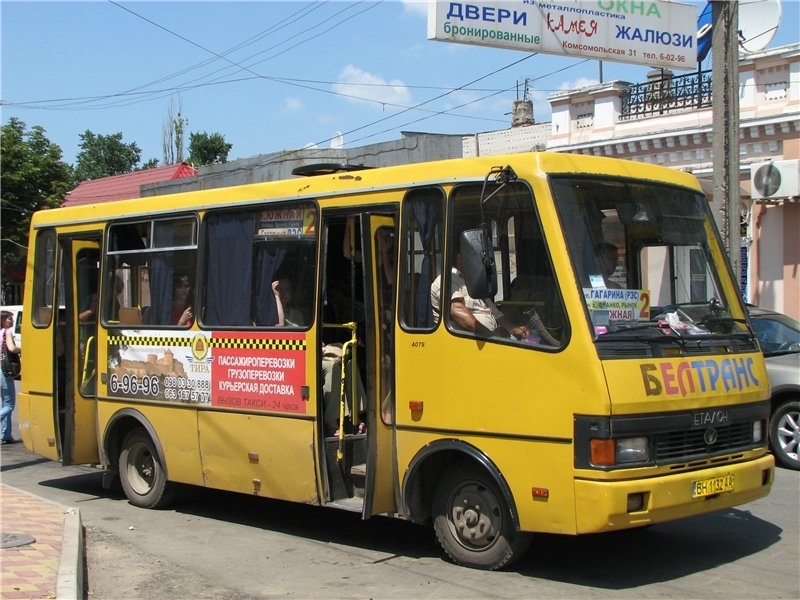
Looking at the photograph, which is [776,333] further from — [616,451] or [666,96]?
[666,96]

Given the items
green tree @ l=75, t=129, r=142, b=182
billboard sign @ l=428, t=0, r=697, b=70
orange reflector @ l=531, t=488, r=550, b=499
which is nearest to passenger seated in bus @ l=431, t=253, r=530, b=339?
orange reflector @ l=531, t=488, r=550, b=499

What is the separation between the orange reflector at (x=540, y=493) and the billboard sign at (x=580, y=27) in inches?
415

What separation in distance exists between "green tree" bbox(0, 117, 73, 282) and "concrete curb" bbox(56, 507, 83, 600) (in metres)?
27.5

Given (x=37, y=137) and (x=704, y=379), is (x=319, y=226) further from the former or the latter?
(x=37, y=137)

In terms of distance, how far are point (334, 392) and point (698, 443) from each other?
2844mm

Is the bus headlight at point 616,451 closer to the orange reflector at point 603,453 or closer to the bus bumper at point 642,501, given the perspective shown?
the orange reflector at point 603,453

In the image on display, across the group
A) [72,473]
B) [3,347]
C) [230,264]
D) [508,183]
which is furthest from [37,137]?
[508,183]

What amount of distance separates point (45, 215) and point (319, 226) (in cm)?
445

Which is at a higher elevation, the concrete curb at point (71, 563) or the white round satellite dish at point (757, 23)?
the white round satellite dish at point (757, 23)

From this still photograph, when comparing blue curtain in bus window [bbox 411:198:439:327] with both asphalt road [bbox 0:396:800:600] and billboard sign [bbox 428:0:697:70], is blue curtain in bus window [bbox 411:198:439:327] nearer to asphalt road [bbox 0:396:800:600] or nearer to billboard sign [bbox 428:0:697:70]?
asphalt road [bbox 0:396:800:600]

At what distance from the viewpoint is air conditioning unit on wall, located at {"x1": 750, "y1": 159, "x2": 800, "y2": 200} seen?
663 inches

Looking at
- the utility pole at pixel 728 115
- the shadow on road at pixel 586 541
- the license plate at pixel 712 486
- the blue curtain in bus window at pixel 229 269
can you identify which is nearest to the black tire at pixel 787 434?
the shadow on road at pixel 586 541

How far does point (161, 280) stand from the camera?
9.27 m

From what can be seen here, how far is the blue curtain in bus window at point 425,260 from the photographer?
696 cm
